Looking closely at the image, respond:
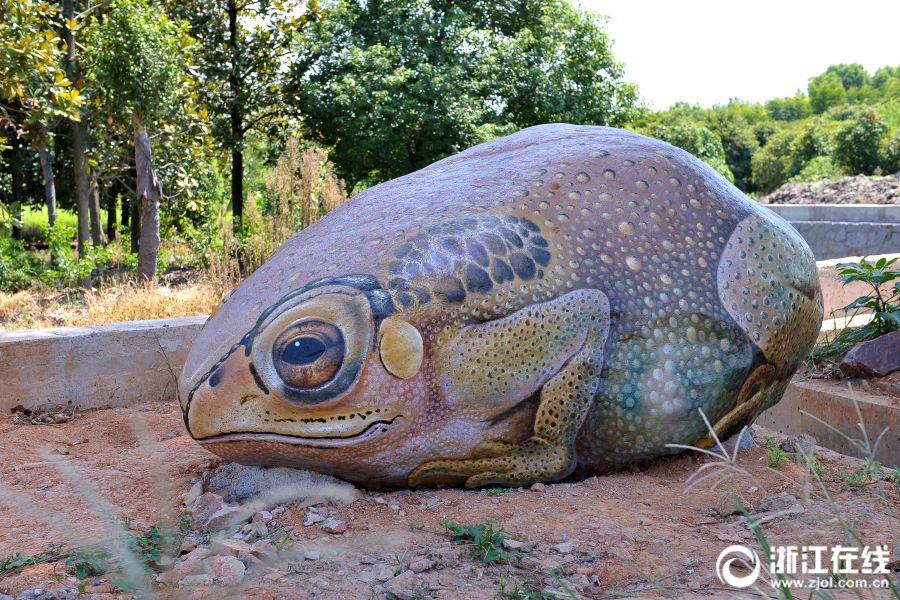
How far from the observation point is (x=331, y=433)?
2.79 meters

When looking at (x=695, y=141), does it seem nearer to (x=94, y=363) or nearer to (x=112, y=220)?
(x=112, y=220)

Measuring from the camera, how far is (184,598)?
1969 millimetres

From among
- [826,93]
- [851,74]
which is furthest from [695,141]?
[851,74]

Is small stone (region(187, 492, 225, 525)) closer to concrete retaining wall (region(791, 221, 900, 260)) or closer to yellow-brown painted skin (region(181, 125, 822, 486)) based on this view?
yellow-brown painted skin (region(181, 125, 822, 486))

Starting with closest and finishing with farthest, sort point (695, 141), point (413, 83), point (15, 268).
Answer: point (15, 268), point (413, 83), point (695, 141)

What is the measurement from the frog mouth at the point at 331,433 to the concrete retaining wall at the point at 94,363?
1931mm

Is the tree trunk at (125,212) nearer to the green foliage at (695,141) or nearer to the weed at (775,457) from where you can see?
the green foliage at (695,141)

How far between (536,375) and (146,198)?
8.80m

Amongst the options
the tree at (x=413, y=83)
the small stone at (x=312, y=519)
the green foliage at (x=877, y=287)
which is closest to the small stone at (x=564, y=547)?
the small stone at (x=312, y=519)

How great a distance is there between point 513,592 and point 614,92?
17960 mm

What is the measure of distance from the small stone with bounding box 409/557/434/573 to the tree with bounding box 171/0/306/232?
1319 centimetres

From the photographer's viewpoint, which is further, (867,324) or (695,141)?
(695,141)

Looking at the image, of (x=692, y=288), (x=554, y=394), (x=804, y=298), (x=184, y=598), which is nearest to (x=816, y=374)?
(x=804, y=298)

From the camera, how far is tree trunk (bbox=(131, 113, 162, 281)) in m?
10.3
